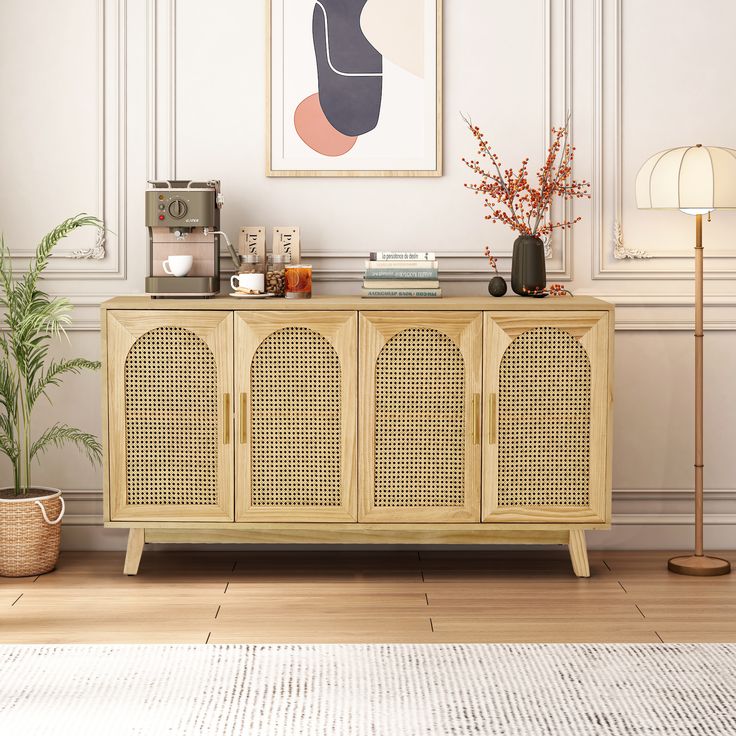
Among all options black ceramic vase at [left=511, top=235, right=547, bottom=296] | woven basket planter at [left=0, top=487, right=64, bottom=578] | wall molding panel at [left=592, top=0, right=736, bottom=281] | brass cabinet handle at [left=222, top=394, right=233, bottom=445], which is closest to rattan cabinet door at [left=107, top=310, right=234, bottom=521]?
brass cabinet handle at [left=222, top=394, right=233, bottom=445]

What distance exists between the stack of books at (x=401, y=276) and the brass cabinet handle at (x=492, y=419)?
403 millimetres

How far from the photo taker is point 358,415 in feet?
10.3

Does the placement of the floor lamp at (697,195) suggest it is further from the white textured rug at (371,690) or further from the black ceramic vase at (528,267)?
the white textured rug at (371,690)

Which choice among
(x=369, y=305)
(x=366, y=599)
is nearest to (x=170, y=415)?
(x=369, y=305)

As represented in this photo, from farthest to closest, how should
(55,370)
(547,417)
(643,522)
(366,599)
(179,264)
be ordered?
A: (643,522) < (55,370) < (179,264) < (547,417) < (366,599)

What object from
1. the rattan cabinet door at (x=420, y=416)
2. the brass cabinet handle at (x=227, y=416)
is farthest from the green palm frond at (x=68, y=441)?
the rattan cabinet door at (x=420, y=416)

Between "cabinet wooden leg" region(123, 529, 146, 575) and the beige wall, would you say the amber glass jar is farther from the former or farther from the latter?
"cabinet wooden leg" region(123, 529, 146, 575)

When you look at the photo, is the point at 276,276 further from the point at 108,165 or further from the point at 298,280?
the point at 108,165

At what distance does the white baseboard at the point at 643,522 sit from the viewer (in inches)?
142

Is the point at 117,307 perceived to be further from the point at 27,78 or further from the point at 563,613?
the point at 563,613

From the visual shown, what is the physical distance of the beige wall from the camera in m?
3.49

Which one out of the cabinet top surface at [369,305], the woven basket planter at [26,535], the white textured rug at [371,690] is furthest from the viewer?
the woven basket planter at [26,535]

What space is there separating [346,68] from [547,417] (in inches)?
55.2

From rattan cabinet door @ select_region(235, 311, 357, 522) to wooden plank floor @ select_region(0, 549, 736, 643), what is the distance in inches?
10.8
